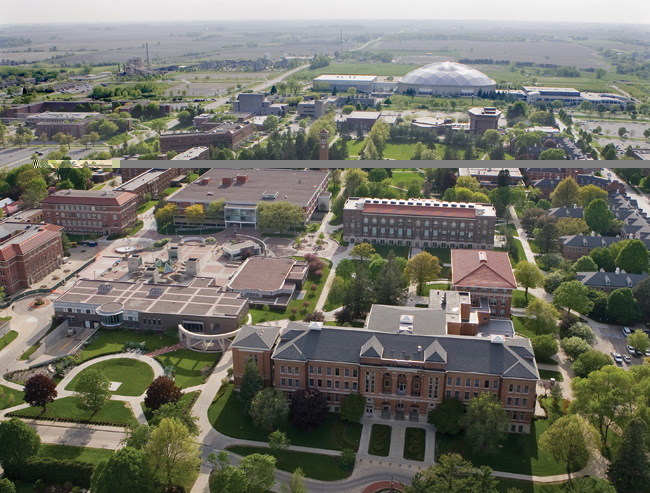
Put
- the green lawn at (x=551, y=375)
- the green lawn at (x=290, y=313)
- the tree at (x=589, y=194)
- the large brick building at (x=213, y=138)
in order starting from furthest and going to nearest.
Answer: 1. the large brick building at (x=213, y=138)
2. the tree at (x=589, y=194)
3. the green lawn at (x=290, y=313)
4. the green lawn at (x=551, y=375)

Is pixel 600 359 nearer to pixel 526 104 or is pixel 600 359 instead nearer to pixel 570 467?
pixel 570 467

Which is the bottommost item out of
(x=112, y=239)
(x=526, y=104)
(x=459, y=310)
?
(x=112, y=239)

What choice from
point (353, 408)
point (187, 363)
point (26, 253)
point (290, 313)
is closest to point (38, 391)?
point (187, 363)

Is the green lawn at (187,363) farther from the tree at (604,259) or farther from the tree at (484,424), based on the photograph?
the tree at (604,259)

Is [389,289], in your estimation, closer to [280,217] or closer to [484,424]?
[484,424]

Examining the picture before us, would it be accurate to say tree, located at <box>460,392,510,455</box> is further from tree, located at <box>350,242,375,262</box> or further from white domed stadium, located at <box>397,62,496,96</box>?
white domed stadium, located at <box>397,62,496,96</box>

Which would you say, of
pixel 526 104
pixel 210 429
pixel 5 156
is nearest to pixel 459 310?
pixel 210 429

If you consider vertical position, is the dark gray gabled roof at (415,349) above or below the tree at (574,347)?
above

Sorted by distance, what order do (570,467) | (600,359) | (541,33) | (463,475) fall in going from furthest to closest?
(541,33) < (600,359) < (570,467) < (463,475)

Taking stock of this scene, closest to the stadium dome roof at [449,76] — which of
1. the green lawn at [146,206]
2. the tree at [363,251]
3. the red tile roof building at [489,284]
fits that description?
the green lawn at [146,206]
